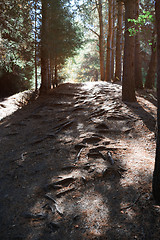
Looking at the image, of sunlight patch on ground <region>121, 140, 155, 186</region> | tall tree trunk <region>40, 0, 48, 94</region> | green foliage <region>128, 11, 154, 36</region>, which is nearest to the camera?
sunlight patch on ground <region>121, 140, 155, 186</region>

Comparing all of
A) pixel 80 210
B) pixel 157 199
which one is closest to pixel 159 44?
pixel 157 199

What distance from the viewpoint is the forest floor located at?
9.89 ft

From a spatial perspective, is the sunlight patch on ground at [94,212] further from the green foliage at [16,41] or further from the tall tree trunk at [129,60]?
the green foliage at [16,41]

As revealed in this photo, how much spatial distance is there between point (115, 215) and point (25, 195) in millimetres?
1961

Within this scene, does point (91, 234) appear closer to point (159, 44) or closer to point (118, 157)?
point (118, 157)

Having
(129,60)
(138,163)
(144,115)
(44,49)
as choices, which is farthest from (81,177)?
(44,49)

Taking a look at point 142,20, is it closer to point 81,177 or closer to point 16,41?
point 81,177

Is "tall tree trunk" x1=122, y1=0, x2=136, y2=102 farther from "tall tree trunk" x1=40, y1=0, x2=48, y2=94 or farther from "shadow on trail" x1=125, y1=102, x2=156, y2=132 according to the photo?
"tall tree trunk" x1=40, y1=0, x2=48, y2=94

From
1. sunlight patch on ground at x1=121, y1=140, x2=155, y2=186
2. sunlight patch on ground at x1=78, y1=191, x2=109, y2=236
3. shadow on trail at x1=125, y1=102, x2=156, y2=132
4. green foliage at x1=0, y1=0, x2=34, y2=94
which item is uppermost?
green foliage at x1=0, y1=0, x2=34, y2=94

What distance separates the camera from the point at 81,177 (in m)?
4.25

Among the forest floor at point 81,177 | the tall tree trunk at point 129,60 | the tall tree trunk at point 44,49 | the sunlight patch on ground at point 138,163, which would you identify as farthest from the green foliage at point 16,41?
the sunlight patch on ground at point 138,163

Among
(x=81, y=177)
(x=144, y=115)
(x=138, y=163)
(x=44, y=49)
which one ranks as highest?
(x=44, y=49)

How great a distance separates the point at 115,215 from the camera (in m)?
3.09

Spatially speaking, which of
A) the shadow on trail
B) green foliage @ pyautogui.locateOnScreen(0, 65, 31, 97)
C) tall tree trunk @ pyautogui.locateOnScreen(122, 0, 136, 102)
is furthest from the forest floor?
green foliage @ pyautogui.locateOnScreen(0, 65, 31, 97)
